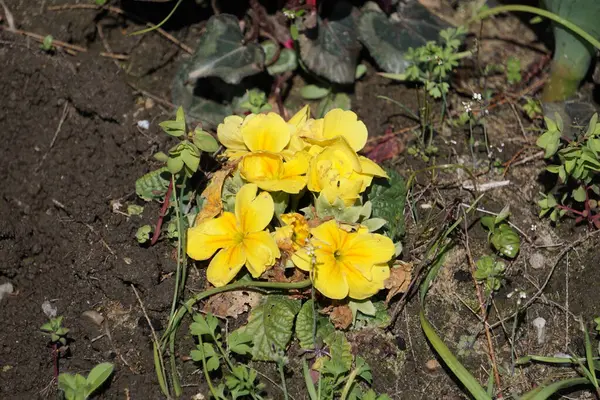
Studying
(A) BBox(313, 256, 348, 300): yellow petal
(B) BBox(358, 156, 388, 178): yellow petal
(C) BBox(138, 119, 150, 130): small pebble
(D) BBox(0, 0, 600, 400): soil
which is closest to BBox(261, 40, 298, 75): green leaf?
(D) BBox(0, 0, 600, 400): soil

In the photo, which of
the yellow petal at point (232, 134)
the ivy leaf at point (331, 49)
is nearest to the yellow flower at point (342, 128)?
the yellow petal at point (232, 134)

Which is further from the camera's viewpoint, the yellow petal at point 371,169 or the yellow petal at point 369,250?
the yellow petal at point 371,169

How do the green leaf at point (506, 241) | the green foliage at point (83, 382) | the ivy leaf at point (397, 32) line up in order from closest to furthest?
the green foliage at point (83, 382) < the green leaf at point (506, 241) < the ivy leaf at point (397, 32)

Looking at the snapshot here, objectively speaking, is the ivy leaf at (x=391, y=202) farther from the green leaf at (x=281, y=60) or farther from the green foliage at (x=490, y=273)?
the green leaf at (x=281, y=60)

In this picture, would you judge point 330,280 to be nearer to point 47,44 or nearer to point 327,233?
point 327,233

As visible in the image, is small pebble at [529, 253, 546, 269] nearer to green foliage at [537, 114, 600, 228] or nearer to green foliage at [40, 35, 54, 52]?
green foliage at [537, 114, 600, 228]

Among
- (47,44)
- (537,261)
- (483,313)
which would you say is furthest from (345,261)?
(47,44)

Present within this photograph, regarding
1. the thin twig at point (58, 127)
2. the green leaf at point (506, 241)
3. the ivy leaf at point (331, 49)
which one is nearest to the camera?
the green leaf at point (506, 241)
